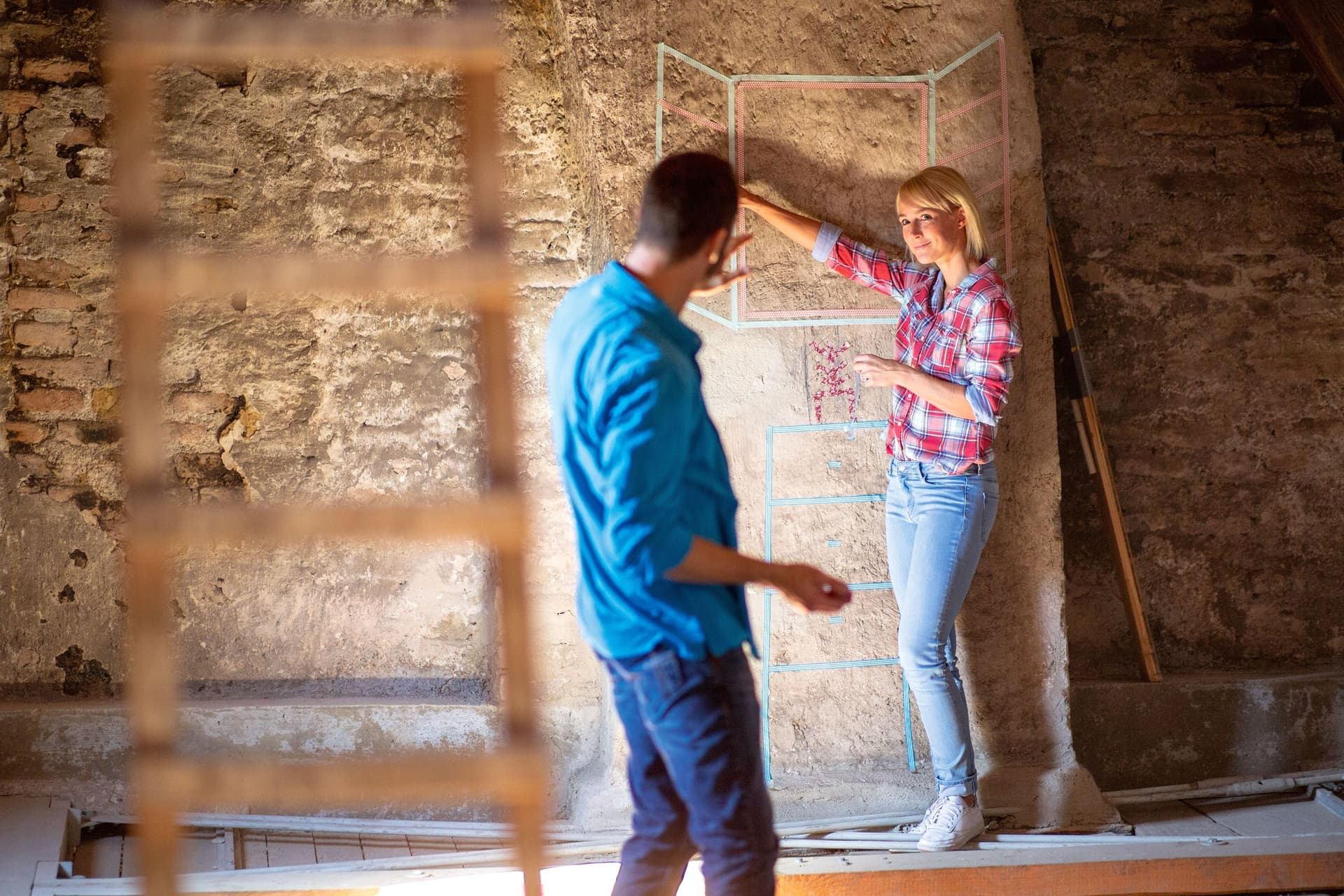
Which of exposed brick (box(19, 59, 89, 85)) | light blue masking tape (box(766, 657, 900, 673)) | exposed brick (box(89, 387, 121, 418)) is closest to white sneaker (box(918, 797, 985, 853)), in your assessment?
light blue masking tape (box(766, 657, 900, 673))

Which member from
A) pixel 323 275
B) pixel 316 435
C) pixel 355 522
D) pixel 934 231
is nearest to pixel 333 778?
pixel 355 522

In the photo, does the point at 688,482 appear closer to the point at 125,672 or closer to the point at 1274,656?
the point at 125,672

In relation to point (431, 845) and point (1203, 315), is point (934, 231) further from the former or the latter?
point (431, 845)

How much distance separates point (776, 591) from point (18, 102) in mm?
2664

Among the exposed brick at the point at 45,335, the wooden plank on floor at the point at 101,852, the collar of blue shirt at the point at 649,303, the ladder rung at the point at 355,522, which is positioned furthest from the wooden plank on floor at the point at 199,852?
the collar of blue shirt at the point at 649,303

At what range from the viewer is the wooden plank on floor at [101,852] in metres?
2.92

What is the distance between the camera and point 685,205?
1.66 metres

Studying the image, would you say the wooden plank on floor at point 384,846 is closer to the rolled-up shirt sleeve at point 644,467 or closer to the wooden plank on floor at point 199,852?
the wooden plank on floor at point 199,852

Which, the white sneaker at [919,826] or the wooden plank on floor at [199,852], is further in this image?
the wooden plank on floor at [199,852]

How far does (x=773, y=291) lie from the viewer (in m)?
2.94

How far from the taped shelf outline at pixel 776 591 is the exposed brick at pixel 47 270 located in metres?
2.15

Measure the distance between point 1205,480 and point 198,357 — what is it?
330 centimetres

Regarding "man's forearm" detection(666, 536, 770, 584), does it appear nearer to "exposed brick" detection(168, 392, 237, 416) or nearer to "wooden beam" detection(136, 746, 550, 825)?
"wooden beam" detection(136, 746, 550, 825)

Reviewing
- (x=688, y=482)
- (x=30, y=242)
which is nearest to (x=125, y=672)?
(x=30, y=242)
